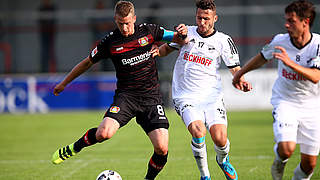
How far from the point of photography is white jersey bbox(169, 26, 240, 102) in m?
7.39

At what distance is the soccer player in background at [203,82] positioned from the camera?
281 inches

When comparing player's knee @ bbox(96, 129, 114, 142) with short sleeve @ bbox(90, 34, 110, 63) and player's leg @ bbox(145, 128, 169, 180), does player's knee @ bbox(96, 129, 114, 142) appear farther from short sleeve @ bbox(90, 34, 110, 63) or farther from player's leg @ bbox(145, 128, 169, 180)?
short sleeve @ bbox(90, 34, 110, 63)

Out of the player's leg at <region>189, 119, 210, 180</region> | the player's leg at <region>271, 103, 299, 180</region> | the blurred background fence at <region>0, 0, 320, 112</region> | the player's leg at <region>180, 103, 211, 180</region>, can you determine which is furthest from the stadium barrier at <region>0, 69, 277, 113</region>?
the player's leg at <region>271, 103, 299, 180</region>

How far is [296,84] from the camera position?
240 inches

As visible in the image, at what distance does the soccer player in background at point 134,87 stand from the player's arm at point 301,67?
192 centimetres

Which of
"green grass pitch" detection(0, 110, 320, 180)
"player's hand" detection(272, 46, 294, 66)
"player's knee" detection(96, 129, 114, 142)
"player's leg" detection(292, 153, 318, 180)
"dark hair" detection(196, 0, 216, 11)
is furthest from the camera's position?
"green grass pitch" detection(0, 110, 320, 180)

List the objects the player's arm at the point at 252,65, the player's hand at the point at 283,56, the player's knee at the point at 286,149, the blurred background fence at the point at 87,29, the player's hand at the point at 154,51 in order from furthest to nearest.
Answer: the blurred background fence at the point at 87,29 → the player's hand at the point at 154,51 → the player's arm at the point at 252,65 → the player's knee at the point at 286,149 → the player's hand at the point at 283,56

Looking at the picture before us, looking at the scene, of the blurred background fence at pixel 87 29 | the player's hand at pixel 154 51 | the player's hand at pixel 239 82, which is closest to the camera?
the player's hand at pixel 239 82

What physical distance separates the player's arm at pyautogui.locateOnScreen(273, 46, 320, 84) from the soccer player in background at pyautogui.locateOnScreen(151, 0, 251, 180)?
1.58 metres

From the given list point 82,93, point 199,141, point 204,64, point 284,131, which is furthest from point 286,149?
point 82,93

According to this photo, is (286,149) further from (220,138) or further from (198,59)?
(198,59)

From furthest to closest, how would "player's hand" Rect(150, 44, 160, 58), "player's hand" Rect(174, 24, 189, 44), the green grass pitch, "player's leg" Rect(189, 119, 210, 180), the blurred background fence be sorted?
the blurred background fence
the green grass pitch
"player's hand" Rect(150, 44, 160, 58)
"player's hand" Rect(174, 24, 189, 44)
"player's leg" Rect(189, 119, 210, 180)

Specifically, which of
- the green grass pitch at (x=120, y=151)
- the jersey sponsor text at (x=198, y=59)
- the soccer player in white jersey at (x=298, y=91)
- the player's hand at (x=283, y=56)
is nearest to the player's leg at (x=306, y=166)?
the soccer player in white jersey at (x=298, y=91)

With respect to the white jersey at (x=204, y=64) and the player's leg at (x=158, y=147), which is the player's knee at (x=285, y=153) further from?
the player's leg at (x=158, y=147)
